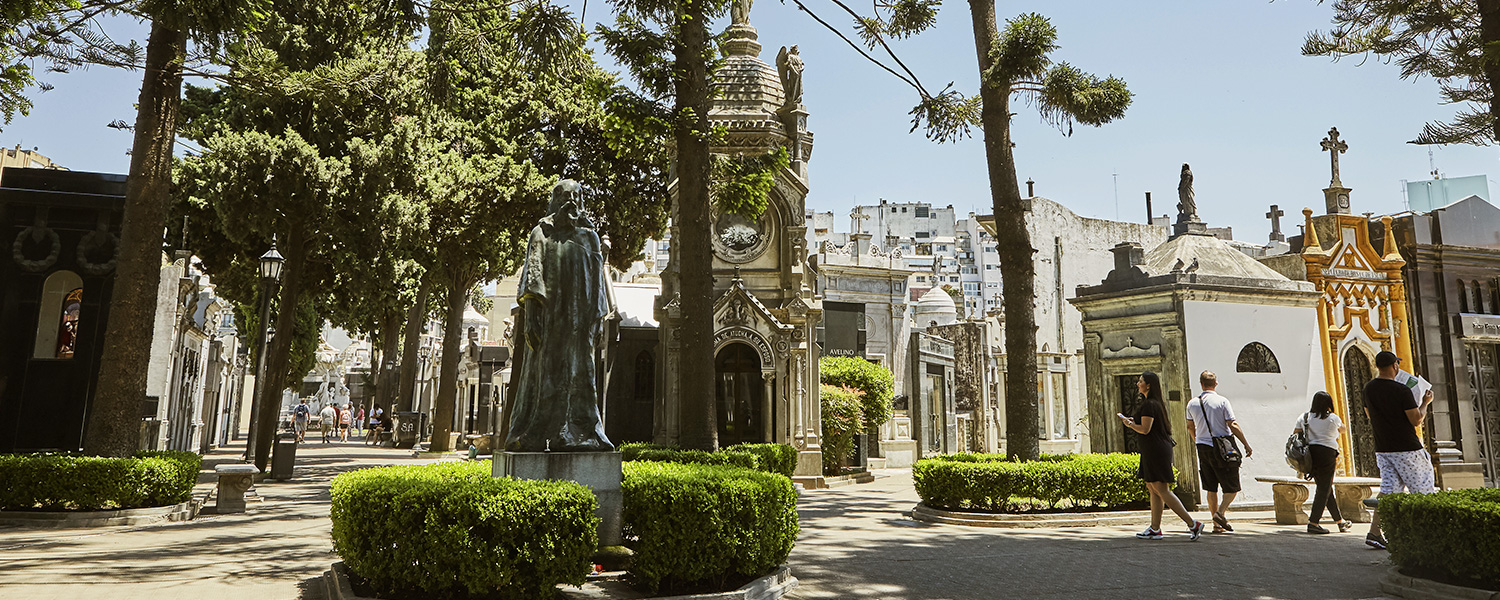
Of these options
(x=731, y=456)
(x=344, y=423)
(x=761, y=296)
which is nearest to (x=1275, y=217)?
(x=761, y=296)

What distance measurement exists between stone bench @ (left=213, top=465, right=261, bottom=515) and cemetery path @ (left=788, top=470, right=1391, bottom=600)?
793cm

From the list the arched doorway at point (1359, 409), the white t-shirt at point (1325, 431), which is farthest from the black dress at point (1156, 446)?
the arched doorway at point (1359, 409)

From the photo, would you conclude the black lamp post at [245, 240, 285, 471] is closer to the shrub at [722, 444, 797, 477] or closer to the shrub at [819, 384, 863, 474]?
the shrub at [722, 444, 797, 477]

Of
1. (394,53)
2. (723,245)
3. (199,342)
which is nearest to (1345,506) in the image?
(723,245)

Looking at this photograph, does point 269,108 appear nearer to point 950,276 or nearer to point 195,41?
point 195,41

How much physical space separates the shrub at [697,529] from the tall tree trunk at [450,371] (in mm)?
19297

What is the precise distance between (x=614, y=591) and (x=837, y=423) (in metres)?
13.7

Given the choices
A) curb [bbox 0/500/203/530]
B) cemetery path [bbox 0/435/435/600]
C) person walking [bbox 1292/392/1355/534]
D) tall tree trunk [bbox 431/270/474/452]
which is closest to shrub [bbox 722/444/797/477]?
cemetery path [bbox 0/435/435/600]

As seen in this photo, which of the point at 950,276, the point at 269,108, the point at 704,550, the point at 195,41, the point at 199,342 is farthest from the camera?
the point at 950,276

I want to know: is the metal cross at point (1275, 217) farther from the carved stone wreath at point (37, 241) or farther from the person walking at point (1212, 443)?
the carved stone wreath at point (37, 241)

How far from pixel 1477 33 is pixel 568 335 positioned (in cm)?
1067

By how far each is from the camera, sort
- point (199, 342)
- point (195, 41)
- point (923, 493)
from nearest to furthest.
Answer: point (195, 41) → point (923, 493) → point (199, 342)

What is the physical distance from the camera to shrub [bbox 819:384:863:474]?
772 inches

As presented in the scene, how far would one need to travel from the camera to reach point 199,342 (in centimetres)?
2559
